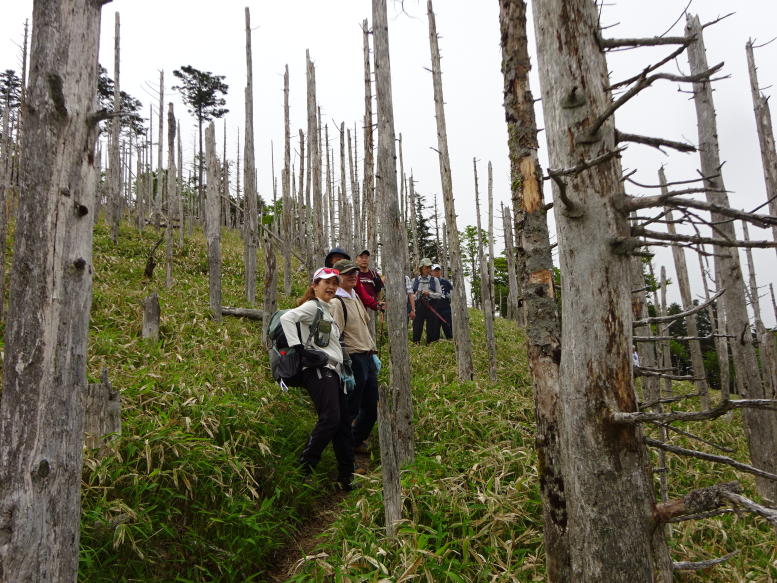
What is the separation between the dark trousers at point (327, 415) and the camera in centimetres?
409

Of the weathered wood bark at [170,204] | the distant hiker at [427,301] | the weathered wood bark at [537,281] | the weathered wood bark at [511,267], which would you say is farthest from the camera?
the weathered wood bark at [511,267]

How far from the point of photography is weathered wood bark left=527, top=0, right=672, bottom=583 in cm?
176

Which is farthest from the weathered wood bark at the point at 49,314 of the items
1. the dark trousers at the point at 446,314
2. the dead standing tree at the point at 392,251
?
the dark trousers at the point at 446,314

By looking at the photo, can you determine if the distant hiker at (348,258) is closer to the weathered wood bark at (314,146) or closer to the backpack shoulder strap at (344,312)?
the backpack shoulder strap at (344,312)

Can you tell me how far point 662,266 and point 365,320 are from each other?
12439 millimetres

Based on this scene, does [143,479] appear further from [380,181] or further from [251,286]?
[251,286]

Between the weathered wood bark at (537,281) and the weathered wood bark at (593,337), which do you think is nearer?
→ the weathered wood bark at (593,337)

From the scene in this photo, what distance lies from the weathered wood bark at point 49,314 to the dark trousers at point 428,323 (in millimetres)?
8618

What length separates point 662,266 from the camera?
1401 cm

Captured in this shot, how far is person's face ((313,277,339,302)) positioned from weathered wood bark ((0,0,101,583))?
7.39ft

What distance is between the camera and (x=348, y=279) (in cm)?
488

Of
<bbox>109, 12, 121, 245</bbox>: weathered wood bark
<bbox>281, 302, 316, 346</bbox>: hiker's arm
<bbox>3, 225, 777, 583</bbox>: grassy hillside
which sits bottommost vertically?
<bbox>3, 225, 777, 583</bbox>: grassy hillside

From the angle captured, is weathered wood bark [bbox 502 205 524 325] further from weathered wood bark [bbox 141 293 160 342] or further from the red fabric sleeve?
weathered wood bark [bbox 141 293 160 342]

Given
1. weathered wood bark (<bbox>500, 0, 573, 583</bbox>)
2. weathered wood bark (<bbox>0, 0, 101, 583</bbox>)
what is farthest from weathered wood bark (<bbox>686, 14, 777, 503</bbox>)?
weathered wood bark (<bbox>0, 0, 101, 583</bbox>)
